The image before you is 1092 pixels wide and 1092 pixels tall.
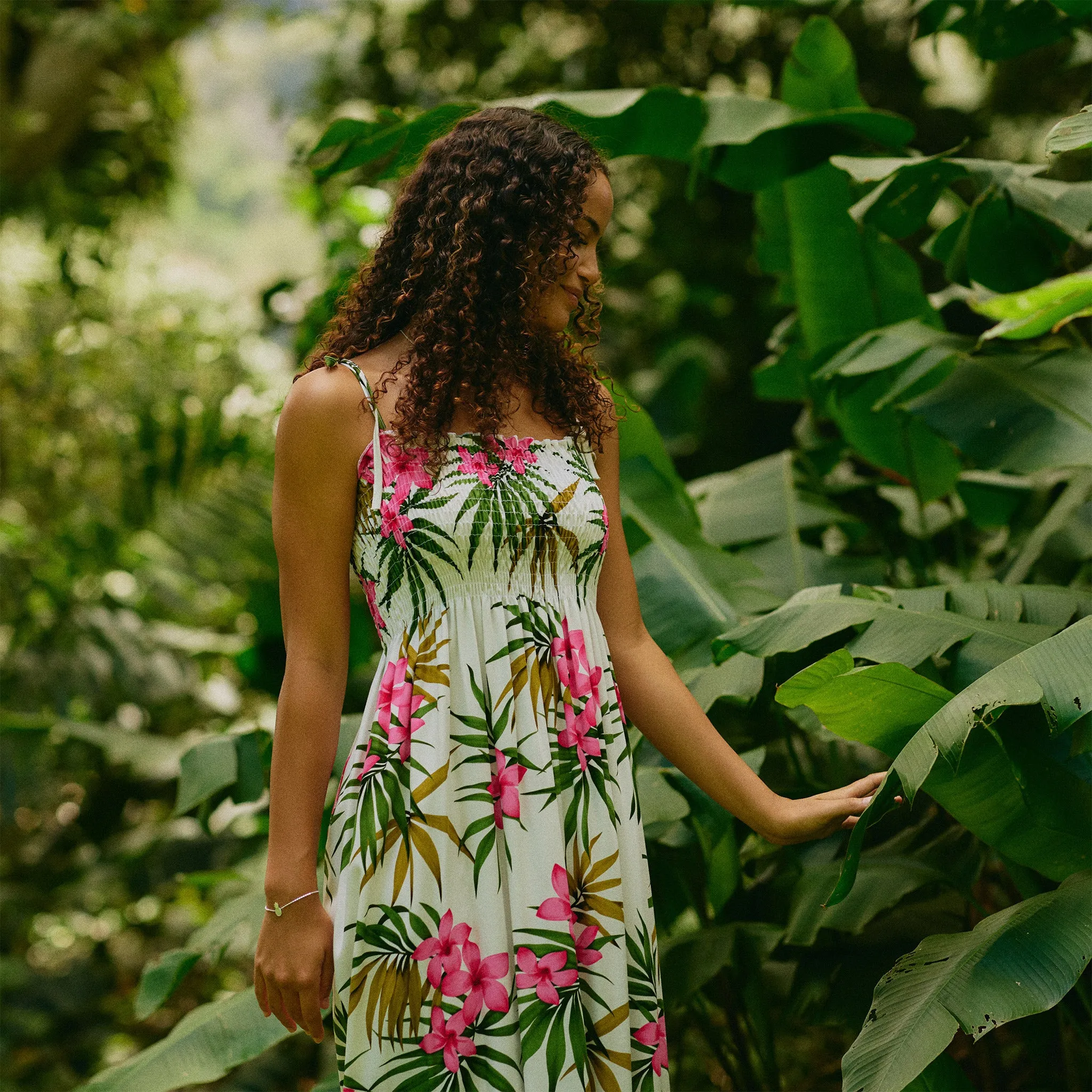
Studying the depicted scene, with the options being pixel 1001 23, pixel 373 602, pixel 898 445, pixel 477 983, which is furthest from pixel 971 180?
pixel 477 983

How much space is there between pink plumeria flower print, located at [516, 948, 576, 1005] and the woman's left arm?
0.88ft

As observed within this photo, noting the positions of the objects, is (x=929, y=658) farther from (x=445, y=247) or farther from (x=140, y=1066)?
(x=140, y=1066)

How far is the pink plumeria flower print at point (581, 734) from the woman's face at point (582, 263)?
0.43 meters

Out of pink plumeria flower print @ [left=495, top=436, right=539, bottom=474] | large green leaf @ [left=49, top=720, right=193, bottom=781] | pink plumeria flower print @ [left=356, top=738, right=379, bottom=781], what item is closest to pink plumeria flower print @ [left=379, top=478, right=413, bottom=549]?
pink plumeria flower print @ [left=495, top=436, right=539, bottom=474]

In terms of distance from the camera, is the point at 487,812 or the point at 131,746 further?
the point at 131,746

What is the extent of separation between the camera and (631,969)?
117 centimetres

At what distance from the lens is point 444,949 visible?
1064 millimetres

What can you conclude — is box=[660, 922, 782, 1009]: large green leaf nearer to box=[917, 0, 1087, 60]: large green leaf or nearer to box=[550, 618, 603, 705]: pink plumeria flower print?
box=[550, 618, 603, 705]: pink plumeria flower print

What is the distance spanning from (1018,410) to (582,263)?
2.75ft

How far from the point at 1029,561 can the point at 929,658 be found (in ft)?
1.47

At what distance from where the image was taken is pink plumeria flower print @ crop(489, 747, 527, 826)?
1.09 metres

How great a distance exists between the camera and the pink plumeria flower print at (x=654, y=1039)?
1.17 meters

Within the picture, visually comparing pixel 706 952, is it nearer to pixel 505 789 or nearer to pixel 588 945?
pixel 588 945

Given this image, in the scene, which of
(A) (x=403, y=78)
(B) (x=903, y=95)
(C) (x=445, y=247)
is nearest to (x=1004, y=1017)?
(C) (x=445, y=247)
